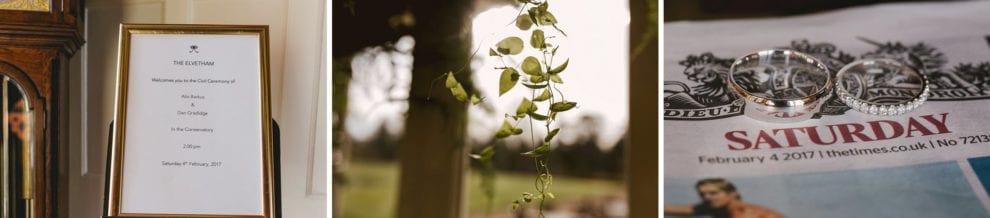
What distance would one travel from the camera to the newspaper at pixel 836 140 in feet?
3.31

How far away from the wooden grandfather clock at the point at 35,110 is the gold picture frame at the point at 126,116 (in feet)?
0.39

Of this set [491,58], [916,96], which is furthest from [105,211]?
[916,96]

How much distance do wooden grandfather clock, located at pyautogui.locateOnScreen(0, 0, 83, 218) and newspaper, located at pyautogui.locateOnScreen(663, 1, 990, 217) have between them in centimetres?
107

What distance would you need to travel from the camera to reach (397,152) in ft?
4.98

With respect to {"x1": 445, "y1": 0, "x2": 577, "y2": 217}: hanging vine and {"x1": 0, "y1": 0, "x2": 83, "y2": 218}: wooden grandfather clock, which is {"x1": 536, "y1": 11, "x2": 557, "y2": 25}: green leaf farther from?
{"x1": 0, "y1": 0, "x2": 83, "y2": 218}: wooden grandfather clock

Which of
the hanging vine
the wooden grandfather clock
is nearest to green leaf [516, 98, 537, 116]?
the hanging vine

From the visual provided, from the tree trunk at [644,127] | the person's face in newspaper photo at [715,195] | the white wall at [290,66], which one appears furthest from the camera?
the white wall at [290,66]

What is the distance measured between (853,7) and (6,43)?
1565mm


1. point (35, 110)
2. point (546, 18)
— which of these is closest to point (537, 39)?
point (546, 18)

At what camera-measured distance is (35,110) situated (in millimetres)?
A: 1382

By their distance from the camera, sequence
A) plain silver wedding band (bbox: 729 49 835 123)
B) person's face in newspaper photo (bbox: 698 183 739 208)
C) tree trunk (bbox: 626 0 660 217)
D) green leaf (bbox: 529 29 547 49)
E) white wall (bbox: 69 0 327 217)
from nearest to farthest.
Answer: person's face in newspaper photo (bbox: 698 183 739 208) → plain silver wedding band (bbox: 729 49 835 123) → green leaf (bbox: 529 29 547 49) → tree trunk (bbox: 626 0 660 217) → white wall (bbox: 69 0 327 217)

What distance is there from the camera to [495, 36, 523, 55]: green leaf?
4.16ft

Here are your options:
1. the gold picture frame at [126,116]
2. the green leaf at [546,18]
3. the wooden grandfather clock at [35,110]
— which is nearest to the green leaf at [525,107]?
the green leaf at [546,18]

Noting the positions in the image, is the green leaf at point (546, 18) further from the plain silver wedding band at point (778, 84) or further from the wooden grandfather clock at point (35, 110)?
the wooden grandfather clock at point (35, 110)
